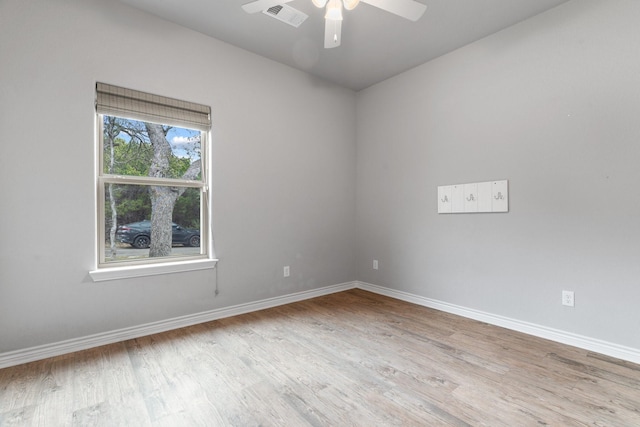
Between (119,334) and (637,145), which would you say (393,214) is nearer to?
(637,145)

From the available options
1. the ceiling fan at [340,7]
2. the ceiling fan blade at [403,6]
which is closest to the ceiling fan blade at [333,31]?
the ceiling fan at [340,7]

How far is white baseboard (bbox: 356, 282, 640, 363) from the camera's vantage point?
221 centimetres

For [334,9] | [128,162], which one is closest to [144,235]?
[128,162]

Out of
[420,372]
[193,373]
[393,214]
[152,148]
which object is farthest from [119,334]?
[393,214]

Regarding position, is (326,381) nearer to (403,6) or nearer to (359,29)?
(403,6)

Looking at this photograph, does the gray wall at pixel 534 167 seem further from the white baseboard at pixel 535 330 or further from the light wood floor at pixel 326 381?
the light wood floor at pixel 326 381

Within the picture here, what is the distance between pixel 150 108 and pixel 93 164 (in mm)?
654

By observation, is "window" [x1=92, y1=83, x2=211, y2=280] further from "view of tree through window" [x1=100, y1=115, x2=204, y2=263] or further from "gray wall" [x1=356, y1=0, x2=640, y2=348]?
"gray wall" [x1=356, y1=0, x2=640, y2=348]

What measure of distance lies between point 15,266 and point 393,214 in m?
3.45

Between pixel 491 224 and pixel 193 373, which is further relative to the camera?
pixel 491 224

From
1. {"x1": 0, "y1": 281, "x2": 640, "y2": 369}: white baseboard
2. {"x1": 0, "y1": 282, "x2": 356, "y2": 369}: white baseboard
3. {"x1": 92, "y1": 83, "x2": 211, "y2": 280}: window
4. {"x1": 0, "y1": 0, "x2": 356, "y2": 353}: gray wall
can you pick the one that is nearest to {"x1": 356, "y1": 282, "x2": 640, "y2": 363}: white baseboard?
{"x1": 0, "y1": 281, "x2": 640, "y2": 369}: white baseboard

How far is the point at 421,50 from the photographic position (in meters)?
3.15

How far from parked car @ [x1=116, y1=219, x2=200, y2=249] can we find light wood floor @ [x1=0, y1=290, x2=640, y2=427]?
803 mm

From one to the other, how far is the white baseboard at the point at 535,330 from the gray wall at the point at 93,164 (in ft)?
3.89
